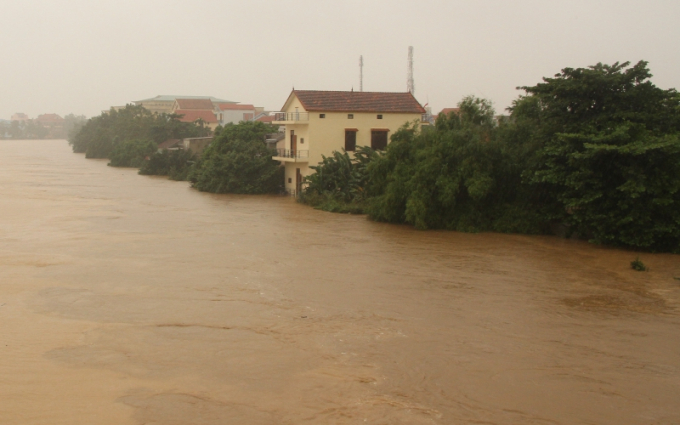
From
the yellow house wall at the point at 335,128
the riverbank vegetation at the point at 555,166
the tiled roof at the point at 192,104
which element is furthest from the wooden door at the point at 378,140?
the tiled roof at the point at 192,104

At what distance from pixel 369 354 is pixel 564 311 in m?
4.72

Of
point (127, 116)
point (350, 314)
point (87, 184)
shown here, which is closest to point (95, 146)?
point (127, 116)

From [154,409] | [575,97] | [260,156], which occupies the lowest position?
[154,409]

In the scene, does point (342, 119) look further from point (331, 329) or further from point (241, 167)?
point (331, 329)

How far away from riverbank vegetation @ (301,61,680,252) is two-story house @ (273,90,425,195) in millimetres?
→ 5187

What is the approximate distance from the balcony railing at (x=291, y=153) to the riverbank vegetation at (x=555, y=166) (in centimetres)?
572

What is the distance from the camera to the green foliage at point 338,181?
25656 mm

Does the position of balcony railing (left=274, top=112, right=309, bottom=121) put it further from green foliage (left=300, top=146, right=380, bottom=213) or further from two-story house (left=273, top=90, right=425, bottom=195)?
green foliage (left=300, top=146, right=380, bottom=213)

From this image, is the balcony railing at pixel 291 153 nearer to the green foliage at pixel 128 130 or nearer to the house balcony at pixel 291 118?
the house balcony at pixel 291 118

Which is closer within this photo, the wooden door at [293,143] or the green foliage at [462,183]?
the green foliage at [462,183]

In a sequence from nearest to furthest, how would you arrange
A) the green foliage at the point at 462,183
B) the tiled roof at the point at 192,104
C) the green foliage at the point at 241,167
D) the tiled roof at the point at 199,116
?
the green foliage at the point at 462,183, the green foliage at the point at 241,167, the tiled roof at the point at 199,116, the tiled roof at the point at 192,104

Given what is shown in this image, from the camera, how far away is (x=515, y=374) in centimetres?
895

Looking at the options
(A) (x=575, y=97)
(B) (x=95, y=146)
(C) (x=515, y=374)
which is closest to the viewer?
(C) (x=515, y=374)

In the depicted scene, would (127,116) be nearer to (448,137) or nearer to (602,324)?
(448,137)
